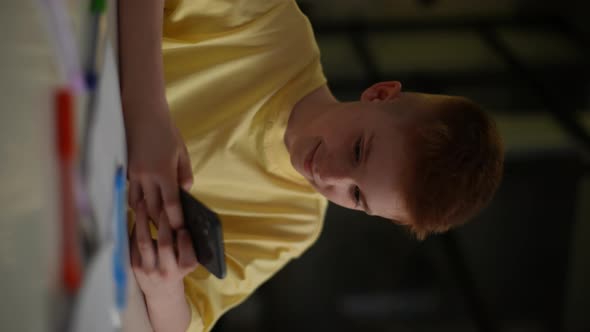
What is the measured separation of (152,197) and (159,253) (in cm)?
8

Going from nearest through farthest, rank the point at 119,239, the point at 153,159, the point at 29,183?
the point at 29,183 → the point at 119,239 → the point at 153,159

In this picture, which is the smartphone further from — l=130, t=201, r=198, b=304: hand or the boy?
the boy

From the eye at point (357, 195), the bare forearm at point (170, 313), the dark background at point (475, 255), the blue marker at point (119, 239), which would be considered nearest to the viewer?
the blue marker at point (119, 239)

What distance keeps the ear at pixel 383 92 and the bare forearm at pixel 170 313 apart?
17.1 inches

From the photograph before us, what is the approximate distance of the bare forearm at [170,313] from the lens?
35.2 inches

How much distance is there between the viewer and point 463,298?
6.25 feet

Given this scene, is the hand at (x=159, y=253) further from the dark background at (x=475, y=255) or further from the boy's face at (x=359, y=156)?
the dark background at (x=475, y=255)

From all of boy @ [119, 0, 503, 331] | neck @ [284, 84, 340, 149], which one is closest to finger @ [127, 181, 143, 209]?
boy @ [119, 0, 503, 331]

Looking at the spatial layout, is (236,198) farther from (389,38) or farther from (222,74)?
(389,38)

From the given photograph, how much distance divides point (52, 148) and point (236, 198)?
2.27 ft

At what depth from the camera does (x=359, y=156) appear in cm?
98

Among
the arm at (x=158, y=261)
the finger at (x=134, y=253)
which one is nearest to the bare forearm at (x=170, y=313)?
the arm at (x=158, y=261)

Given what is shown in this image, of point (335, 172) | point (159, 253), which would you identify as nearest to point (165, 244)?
point (159, 253)

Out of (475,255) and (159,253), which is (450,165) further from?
(475,255)
